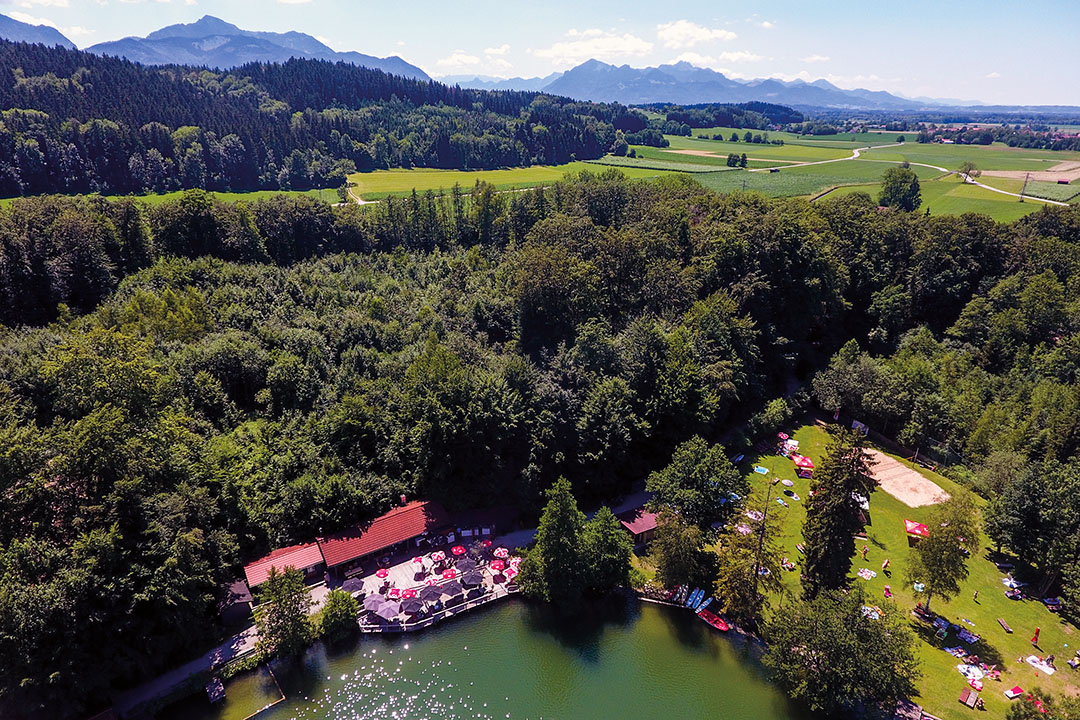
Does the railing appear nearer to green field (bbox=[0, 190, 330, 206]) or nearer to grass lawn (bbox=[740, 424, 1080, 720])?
grass lawn (bbox=[740, 424, 1080, 720])

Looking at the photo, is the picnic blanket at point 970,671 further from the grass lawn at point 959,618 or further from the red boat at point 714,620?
the red boat at point 714,620

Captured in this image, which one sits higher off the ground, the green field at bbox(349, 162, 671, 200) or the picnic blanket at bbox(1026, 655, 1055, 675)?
the green field at bbox(349, 162, 671, 200)

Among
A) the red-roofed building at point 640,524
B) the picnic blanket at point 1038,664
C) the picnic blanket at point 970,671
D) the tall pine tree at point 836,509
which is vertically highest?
the tall pine tree at point 836,509

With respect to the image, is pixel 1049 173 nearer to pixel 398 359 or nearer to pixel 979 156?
pixel 979 156

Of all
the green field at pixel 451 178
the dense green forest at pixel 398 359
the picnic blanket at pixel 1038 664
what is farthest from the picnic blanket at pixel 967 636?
the green field at pixel 451 178

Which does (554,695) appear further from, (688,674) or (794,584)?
(794,584)

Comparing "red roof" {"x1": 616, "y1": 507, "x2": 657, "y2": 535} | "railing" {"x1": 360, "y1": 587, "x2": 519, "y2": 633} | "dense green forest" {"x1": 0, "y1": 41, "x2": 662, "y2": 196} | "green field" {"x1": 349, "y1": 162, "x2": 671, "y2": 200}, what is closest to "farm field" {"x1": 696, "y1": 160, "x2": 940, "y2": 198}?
"green field" {"x1": 349, "y1": 162, "x2": 671, "y2": 200}
